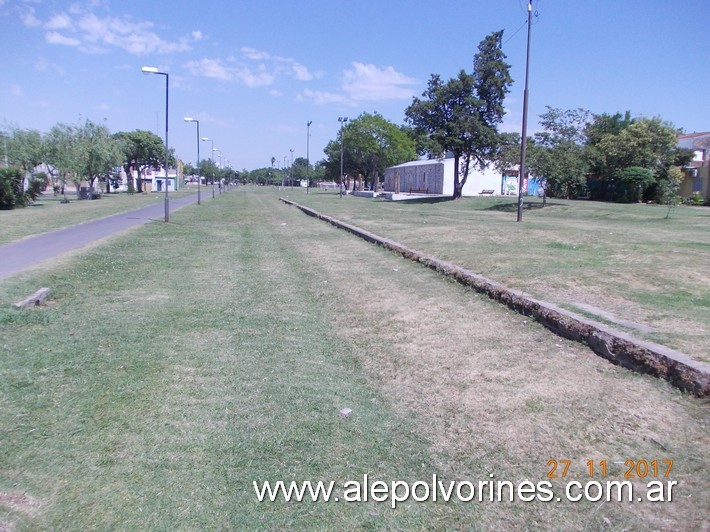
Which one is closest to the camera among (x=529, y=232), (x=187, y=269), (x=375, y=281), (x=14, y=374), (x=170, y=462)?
(x=170, y=462)

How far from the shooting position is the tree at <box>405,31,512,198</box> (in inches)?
1665

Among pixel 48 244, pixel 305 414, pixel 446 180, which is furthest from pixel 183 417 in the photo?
pixel 446 180

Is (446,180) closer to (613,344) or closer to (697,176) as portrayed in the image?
(697,176)

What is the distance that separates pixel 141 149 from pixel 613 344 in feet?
258

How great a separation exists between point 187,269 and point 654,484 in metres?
9.73

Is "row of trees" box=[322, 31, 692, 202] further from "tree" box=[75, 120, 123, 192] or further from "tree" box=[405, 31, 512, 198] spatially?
"tree" box=[75, 120, 123, 192]

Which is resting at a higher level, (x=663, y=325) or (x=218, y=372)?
(x=663, y=325)

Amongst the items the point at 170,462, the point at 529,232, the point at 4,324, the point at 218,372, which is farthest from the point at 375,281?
the point at 529,232

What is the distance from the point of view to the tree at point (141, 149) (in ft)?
240

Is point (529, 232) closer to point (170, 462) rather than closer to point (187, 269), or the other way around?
point (187, 269)

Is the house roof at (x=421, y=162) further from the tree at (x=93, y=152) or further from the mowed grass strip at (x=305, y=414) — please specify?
the mowed grass strip at (x=305, y=414)

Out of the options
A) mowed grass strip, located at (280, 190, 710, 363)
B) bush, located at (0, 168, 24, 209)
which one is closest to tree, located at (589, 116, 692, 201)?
mowed grass strip, located at (280, 190, 710, 363)

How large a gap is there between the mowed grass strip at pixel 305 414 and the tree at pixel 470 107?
3670 cm

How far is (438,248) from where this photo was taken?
43.9ft
